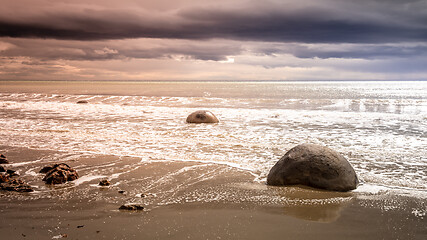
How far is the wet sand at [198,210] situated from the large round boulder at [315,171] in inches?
7.5

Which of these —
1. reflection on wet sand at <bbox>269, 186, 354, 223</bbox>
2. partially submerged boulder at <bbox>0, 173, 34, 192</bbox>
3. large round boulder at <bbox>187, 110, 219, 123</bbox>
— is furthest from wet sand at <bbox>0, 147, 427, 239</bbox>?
large round boulder at <bbox>187, 110, 219, 123</bbox>

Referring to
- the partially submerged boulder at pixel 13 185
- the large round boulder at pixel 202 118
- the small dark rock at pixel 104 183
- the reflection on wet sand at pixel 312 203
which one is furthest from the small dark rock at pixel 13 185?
the large round boulder at pixel 202 118

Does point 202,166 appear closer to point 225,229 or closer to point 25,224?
point 225,229

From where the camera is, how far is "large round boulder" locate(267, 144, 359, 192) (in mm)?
5184

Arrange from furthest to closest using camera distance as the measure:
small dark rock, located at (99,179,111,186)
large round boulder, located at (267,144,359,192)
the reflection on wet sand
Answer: small dark rock, located at (99,179,111,186) → large round boulder, located at (267,144,359,192) → the reflection on wet sand

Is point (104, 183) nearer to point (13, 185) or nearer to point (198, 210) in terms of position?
point (13, 185)

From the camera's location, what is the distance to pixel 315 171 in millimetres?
5309

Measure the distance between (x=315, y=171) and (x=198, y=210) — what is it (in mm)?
2060

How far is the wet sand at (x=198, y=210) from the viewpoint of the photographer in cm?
365

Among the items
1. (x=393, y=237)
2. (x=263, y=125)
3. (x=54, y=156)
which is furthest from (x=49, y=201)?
(x=263, y=125)

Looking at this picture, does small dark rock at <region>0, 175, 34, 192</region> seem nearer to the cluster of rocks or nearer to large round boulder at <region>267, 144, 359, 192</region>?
the cluster of rocks

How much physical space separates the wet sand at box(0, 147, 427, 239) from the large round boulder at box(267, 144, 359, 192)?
0.62 ft

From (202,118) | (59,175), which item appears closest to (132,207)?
(59,175)

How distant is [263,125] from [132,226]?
31.1 ft
